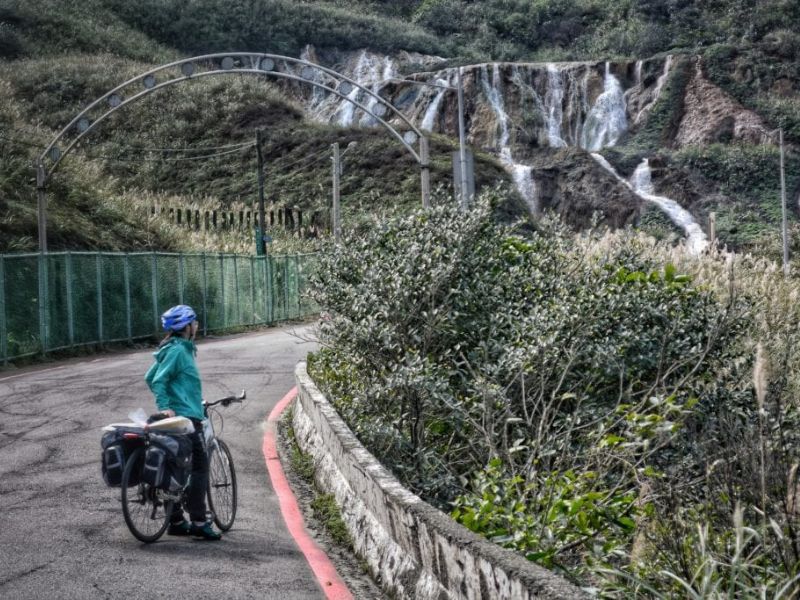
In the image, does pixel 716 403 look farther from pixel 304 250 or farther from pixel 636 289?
pixel 304 250

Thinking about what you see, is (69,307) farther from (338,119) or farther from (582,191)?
(338,119)

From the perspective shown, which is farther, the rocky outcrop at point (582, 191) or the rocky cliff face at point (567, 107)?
the rocky cliff face at point (567, 107)

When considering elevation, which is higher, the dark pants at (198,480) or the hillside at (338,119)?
the hillside at (338,119)

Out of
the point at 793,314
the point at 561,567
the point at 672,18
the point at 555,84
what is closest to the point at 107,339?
the point at 793,314

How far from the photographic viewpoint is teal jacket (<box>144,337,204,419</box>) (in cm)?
813

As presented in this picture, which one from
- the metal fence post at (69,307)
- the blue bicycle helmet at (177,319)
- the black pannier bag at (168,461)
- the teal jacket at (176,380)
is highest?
the blue bicycle helmet at (177,319)

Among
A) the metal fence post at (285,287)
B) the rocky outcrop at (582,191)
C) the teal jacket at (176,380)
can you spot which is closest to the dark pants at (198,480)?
the teal jacket at (176,380)

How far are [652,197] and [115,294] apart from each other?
137 ft

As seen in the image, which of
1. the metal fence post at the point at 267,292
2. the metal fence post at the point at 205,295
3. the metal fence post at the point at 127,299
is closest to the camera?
the metal fence post at the point at 127,299

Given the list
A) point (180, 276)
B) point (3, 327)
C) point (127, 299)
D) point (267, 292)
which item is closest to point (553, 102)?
point (267, 292)

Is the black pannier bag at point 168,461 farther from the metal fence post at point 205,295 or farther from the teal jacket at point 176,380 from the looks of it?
the metal fence post at point 205,295

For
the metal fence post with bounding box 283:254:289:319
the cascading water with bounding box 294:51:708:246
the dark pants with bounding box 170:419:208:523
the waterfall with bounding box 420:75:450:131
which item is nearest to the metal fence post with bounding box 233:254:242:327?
the metal fence post with bounding box 283:254:289:319

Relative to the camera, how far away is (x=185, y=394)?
820 centimetres

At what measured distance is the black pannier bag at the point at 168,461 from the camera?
25.6 ft
